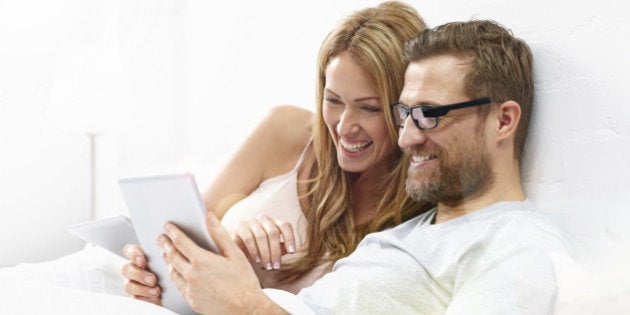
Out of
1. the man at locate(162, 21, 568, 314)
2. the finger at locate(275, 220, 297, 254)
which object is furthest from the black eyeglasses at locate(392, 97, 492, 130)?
the finger at locate(275, 220, 297, 254)

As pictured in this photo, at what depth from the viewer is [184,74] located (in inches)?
80.4

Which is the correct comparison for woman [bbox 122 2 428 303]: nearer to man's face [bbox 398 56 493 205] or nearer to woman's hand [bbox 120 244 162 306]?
woman's hand [bbox 120 244 162 306]

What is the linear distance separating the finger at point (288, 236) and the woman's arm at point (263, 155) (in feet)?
0.78

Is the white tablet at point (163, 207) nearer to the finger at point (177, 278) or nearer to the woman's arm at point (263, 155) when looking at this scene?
the finger at point (177, 278)

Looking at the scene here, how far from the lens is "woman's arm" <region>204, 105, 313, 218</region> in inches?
61.1

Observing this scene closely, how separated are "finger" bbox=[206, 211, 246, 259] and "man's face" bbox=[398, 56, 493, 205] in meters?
0.29

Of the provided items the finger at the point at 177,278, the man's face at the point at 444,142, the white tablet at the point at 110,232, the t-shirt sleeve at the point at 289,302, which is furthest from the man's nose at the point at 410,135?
the white tablet at the point at 110,232

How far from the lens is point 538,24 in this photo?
1.03m

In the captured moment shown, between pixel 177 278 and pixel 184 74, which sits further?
pixel 184 74

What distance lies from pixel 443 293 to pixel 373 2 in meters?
0.64

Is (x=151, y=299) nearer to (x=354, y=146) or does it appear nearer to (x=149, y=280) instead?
(x=149, y=280)

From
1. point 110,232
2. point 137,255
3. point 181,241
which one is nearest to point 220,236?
point 181,241

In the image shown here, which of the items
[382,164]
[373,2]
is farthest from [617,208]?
[373,2]

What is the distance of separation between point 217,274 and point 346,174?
0.38 metres
